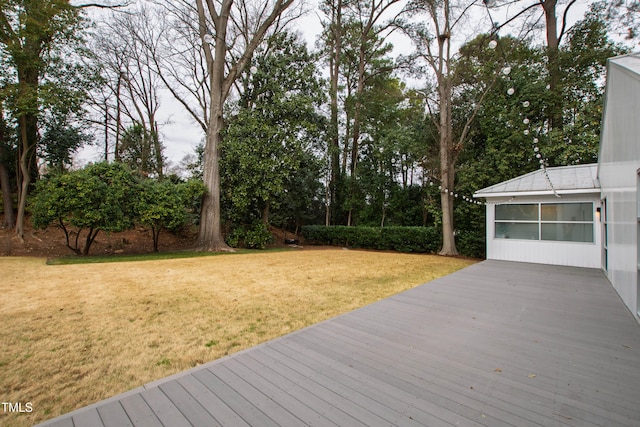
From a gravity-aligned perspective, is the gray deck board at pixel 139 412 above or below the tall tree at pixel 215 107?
below

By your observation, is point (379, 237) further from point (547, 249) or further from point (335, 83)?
point (335, 83)

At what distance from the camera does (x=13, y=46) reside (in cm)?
874

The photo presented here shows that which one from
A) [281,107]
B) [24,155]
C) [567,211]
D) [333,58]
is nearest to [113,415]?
[567,211]

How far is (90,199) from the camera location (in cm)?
806

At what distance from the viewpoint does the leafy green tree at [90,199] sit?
310 inches

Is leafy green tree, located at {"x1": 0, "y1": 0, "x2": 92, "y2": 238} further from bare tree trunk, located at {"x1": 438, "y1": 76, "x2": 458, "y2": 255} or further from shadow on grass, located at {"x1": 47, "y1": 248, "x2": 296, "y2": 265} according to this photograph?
bare tree trunk, located at {"x1": 438, "y1": 76, "x2": 458, "y2": 255}

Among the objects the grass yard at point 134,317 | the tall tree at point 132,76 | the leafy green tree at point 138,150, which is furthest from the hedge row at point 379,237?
the tall tree at point 132,76

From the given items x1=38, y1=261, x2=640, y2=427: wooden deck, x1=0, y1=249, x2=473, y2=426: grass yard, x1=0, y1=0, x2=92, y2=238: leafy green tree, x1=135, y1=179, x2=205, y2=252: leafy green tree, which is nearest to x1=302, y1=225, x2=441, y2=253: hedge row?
x1=0, y1=249, x2=473, y2=426: grass yard

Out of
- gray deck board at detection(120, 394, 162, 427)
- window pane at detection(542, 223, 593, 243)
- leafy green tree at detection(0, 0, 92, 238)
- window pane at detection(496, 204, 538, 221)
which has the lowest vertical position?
gray deck board at detection(120, 394, 162, 427)

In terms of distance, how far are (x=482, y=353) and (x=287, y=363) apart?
5.81ft

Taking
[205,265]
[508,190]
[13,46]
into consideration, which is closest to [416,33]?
[508,190]

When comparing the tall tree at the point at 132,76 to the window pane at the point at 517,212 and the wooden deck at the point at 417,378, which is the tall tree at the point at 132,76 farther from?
the window pane at the point at 517,212

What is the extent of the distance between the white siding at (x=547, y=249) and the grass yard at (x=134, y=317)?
3.89m

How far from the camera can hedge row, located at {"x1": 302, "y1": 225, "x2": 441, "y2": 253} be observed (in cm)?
1127
